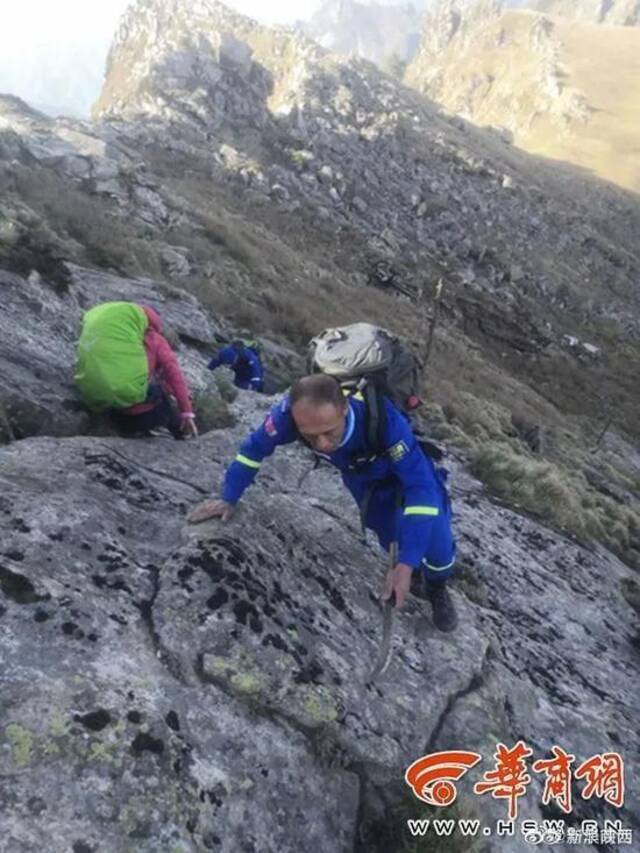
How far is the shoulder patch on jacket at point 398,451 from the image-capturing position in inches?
175

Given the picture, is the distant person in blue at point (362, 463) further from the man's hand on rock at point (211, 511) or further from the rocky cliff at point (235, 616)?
the rocky cliff at point (235, 616)

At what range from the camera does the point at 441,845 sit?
333 centimetres

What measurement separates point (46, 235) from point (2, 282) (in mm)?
3535

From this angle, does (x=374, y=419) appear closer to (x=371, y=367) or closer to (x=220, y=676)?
(x=371, y=367)

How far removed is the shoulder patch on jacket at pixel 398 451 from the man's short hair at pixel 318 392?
0.59 metres

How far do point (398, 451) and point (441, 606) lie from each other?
153 centimetres

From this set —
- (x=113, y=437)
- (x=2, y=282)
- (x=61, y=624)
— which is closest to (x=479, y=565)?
(x=113, y=437)

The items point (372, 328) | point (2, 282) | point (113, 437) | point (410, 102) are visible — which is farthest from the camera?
point (410, 102)

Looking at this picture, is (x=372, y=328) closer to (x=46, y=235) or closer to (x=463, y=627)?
(x=463, y=627)

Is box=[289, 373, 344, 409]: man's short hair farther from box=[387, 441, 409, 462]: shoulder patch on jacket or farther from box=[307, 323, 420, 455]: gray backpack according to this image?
box=[387, 441, 409, 462]: shoulder patch on jacket

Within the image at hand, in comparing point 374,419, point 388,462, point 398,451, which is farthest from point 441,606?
point 374,419

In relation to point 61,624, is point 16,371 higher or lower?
lower

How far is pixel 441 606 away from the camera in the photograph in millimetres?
5164

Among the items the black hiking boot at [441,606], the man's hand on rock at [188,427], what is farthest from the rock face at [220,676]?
the man's hand on rock at [188,427]
